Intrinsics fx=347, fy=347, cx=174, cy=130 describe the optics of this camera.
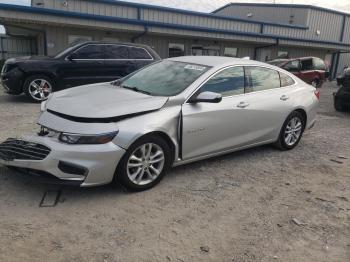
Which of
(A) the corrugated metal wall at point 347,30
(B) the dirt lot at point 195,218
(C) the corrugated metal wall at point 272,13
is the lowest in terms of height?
(B) the dirt lot at point 195,218

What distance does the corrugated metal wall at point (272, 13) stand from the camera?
2845 centimetres

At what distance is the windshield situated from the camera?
4.43 metres

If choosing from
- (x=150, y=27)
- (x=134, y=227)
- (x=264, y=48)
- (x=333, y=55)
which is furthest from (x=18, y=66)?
(x=333, y=55)

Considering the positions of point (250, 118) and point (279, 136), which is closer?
point (250, 118)

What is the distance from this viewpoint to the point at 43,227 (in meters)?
3.21

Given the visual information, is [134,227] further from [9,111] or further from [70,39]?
[70,39]

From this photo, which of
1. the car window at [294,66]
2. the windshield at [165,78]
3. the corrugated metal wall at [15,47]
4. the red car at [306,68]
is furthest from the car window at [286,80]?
the corrugated metal wall at [15,47]

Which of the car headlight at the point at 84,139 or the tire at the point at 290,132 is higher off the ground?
the car headlight at the point at 84,139

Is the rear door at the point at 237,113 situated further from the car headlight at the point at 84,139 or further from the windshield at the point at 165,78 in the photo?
the car headlight at the point at 84,139

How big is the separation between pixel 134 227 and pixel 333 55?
99.8 ft

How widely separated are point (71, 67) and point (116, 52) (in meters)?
1.38

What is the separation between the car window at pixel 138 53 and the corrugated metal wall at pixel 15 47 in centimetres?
1240

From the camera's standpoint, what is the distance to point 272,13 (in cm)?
3062

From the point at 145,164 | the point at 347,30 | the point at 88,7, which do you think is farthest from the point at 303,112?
the point at 347,30
